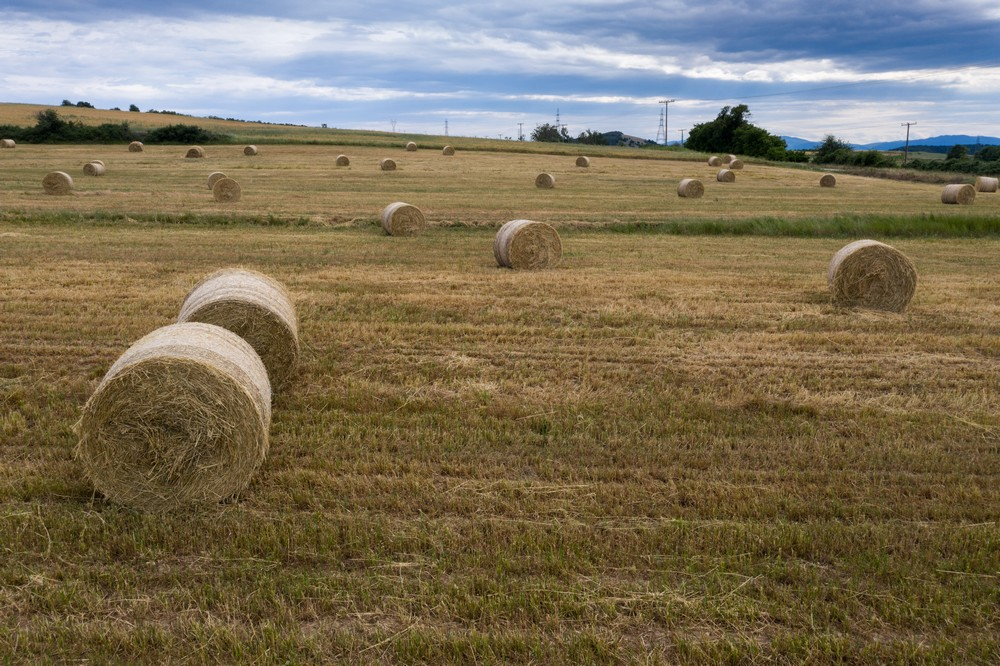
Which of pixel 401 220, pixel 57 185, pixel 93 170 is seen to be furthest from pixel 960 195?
pixel 93 170

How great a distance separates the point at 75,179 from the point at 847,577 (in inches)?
1377

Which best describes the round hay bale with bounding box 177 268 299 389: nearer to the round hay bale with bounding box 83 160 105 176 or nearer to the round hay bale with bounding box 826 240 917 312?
the round hay bale with bounding box 826 240 917 312

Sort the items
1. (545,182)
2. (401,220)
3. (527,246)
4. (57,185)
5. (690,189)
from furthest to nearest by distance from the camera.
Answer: (545,182) → (690,189) → (57,185) → (401,220) → (527,246)

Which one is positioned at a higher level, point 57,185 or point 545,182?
point 545,182

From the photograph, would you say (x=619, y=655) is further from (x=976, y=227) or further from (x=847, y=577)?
(x=976, y=227)

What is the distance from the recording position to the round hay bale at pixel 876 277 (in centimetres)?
1277

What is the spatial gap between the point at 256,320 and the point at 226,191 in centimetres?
1975

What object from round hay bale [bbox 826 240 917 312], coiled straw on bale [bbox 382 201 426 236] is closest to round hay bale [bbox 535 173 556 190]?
coiled straw on bale [bbox 382 201 426 236]

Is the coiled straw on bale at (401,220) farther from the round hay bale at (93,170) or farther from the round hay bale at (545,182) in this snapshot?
the round hay bale at (93,170)

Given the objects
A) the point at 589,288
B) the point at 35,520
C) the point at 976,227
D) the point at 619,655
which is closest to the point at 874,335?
the point at 589,288

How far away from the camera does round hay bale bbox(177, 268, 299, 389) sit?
8398 millimetres

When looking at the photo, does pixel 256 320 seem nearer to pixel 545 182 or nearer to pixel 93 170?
pixel 545 182

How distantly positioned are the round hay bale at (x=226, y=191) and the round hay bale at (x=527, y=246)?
13.5 meters

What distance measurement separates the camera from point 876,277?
1280cm
